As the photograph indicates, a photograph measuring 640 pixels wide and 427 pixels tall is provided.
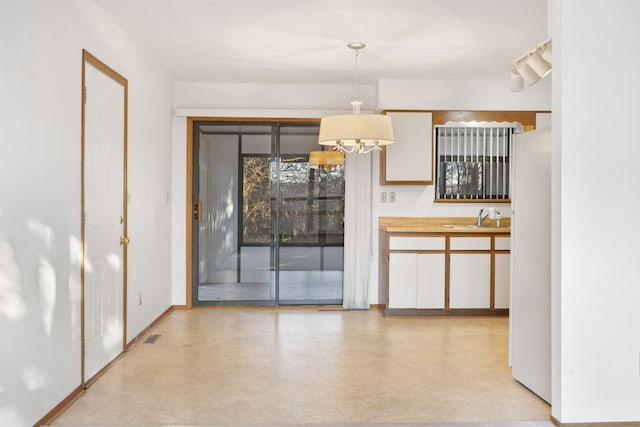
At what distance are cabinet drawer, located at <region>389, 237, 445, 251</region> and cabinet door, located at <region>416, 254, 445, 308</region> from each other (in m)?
0.08

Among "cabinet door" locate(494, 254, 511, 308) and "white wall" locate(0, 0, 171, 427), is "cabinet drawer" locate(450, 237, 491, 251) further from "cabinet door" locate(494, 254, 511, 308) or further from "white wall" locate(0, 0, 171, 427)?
"white wall" locate(0, 0, 171, 427)

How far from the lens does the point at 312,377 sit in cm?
369

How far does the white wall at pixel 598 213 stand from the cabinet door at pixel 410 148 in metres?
2.91

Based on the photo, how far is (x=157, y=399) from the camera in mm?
3271

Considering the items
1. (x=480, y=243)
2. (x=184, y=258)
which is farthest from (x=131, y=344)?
(x=480, y=243)

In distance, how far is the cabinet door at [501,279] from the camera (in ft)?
18.6

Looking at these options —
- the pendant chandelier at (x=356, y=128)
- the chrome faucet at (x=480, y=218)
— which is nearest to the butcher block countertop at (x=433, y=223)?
the chrome faucet at (x=480, y=218)

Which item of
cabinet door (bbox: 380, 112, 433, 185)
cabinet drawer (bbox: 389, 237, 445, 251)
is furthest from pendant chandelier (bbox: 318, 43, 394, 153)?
cabinet drawer (bbox: 389, 237, 445, 251)

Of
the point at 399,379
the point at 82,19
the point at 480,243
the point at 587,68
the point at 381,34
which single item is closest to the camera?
the point at 587,68

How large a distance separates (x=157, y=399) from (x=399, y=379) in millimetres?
1494

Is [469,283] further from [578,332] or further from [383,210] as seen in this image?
[578,332]

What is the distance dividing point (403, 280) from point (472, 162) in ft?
5.00

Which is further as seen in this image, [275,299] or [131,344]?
[275,299]

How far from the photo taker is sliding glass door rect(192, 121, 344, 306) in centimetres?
611
